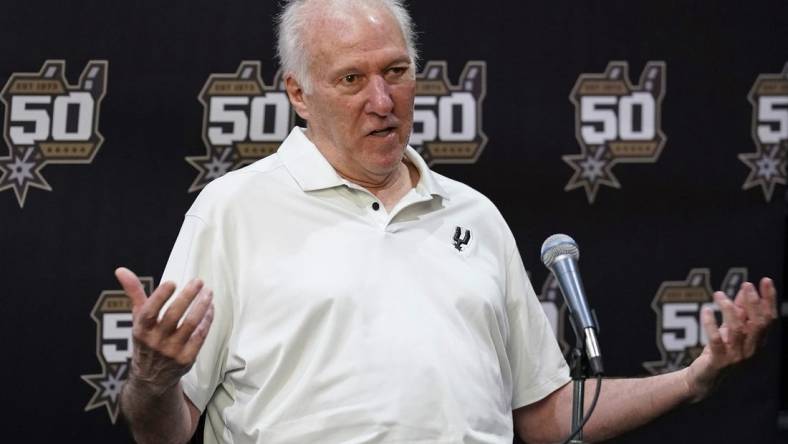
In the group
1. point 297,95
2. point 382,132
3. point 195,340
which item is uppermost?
point 297,95

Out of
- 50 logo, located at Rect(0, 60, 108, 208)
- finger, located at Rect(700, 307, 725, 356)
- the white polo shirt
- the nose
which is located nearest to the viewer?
finger, located at Rect(700, 307, 725, 356)

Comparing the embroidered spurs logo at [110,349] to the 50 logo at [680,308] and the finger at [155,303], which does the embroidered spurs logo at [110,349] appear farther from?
the 50 logo at [680,308]

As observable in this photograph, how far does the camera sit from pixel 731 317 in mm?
2543

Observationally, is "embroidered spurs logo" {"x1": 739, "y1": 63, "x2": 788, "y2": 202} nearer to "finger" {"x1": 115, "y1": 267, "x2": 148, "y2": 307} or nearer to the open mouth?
the open mouth

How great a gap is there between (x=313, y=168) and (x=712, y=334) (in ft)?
3.33

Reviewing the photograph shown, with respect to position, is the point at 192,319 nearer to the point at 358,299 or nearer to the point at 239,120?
the point at 358,299

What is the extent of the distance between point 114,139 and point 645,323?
181cm

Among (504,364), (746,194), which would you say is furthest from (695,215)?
(504,364)

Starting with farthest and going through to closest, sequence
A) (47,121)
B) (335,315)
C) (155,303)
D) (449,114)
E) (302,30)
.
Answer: (449,114) < (47,121) < (302,30) < (335,315) < (155,303)

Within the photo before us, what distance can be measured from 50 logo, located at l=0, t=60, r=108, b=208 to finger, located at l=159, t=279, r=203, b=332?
1.56 meters

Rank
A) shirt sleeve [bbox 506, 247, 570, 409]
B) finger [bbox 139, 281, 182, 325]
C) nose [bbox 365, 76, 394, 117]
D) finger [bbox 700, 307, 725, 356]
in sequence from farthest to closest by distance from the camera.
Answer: shirt sleeve [bbox 506, 247, 570, 409], nose [bbox 365, 76, 394, 117], finger [bbox 700, 307, 725, 356], finger [bbox 139, 281, 182, 325]

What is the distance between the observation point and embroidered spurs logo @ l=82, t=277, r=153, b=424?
3.71m

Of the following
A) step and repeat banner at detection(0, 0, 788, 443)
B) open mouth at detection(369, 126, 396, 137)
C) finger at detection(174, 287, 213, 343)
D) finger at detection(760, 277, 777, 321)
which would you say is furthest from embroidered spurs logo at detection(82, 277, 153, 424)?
finger at detection(760, 277, 777, 321)

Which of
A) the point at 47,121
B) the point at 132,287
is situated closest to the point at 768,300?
the point at 132,287
